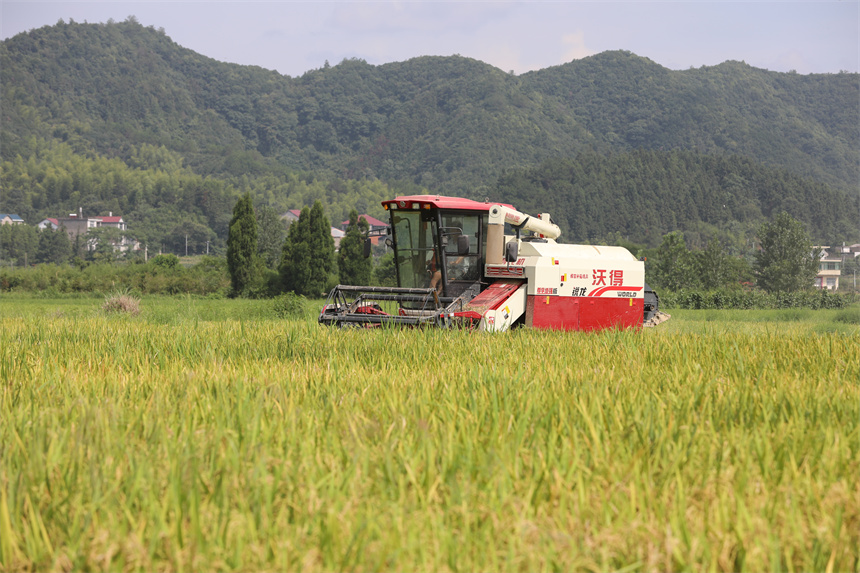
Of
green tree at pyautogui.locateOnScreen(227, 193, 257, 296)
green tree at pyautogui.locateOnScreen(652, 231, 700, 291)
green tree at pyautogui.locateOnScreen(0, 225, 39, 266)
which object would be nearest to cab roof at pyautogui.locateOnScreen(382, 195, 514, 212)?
green tree at pyautogui.locateOnScreen(227, 193, 257, 296)

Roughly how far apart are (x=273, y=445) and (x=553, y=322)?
9591 millimetres

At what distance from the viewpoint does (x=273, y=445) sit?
3082 mm

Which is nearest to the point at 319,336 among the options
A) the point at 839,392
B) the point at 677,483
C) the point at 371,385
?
the point at 371,385

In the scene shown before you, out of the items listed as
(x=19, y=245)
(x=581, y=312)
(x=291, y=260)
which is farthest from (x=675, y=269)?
(x=19, y=245)

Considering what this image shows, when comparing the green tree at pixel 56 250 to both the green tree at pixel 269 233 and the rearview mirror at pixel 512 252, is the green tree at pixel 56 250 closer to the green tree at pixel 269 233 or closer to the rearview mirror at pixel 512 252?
the green tree at pixel 269 233

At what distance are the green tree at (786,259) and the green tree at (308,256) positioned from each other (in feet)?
120

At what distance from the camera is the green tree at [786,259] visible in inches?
2286

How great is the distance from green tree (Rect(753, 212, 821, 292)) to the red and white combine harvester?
51081mm

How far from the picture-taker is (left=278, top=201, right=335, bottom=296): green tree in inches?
1864

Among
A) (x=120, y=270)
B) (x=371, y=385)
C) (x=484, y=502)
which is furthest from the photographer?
(x=120, y=270)

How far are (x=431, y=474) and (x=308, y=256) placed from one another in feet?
151

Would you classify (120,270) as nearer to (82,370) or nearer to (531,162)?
(82,370)

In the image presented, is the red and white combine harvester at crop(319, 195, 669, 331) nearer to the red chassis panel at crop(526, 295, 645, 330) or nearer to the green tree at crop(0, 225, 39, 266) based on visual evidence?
the red chassis panel at crop(526, 295, 645, 330)

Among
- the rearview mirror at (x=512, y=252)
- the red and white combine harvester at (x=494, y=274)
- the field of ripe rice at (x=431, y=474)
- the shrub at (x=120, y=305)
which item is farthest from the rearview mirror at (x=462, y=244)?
the shrub at (x=120, y=305)
